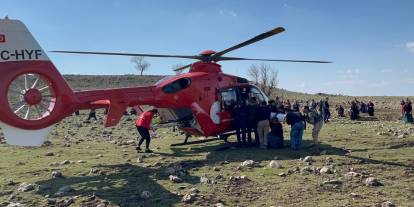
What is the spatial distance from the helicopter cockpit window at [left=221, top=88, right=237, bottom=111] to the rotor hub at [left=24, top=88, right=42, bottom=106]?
7211mm

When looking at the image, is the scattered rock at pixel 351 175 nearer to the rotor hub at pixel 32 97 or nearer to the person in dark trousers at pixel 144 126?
the person in dark trousers at pixel 144 126

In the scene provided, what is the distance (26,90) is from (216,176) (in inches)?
255

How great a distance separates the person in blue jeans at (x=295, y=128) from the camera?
603 inches

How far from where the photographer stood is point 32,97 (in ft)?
41.1

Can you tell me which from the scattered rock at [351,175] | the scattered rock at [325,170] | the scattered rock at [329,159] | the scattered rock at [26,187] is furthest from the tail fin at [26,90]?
the scattered rock at [351,175]

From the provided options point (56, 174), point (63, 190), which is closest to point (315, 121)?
point (56, 174)

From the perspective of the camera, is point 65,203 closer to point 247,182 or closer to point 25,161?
point 247,182

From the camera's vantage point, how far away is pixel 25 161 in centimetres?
1430

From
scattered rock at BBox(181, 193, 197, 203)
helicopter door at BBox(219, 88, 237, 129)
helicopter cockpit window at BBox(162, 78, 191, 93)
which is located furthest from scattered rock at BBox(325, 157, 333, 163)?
helicopter cockpit window at BBox(162, 78, 191, 93)

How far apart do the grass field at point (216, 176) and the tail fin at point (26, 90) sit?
51.9 inches

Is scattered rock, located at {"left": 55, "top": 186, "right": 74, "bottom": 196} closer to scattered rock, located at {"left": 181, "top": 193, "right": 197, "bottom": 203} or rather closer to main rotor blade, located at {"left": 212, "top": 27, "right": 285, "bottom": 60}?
scattered rock, located at {"left": 181, "top": 193, "right": 197, "bottom": 203}

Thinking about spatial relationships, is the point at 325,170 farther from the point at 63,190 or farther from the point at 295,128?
the point at 63,190

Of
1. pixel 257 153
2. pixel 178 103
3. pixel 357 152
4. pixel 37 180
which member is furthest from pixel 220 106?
pixel 37 180

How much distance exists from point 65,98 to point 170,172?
4.41 m
